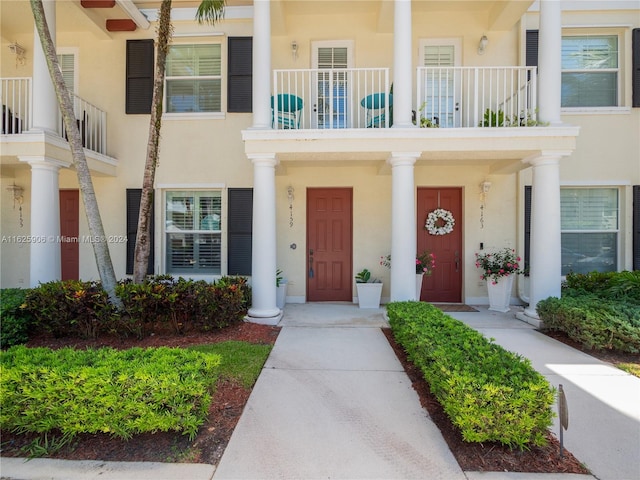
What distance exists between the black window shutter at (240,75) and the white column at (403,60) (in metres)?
3.11

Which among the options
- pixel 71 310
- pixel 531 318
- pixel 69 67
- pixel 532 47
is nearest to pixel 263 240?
pixel 71 310

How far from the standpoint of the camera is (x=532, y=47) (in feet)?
22.1

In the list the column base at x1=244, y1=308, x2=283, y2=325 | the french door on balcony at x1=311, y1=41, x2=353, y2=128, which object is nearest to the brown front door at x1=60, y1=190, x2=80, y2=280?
the column base at x1=244, y1=308, x2=283, y2=325

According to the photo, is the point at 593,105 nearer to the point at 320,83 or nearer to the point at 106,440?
the point at 320,83

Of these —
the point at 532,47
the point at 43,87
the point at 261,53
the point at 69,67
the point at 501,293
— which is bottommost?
the point at 501,293

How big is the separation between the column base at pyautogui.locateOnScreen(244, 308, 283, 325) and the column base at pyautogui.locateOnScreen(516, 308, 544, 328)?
14.0 feet

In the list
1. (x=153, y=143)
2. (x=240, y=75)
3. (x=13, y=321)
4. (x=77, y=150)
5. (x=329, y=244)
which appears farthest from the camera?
(x=329, y=244)

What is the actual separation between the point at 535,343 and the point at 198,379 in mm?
4566

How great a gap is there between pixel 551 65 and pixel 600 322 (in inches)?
160

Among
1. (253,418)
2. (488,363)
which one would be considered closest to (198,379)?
(253,418)

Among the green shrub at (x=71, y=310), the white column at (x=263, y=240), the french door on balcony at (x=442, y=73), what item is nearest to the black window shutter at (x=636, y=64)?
the french door on balcony at (x=442, y=73)

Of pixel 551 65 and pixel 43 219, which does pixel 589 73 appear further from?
pixel 43 219

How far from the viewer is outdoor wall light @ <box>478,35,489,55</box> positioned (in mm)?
6629

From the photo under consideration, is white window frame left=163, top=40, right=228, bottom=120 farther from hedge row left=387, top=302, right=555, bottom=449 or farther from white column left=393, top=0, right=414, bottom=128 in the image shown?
hedge row left=387, top=302, right=555, bottom=449
